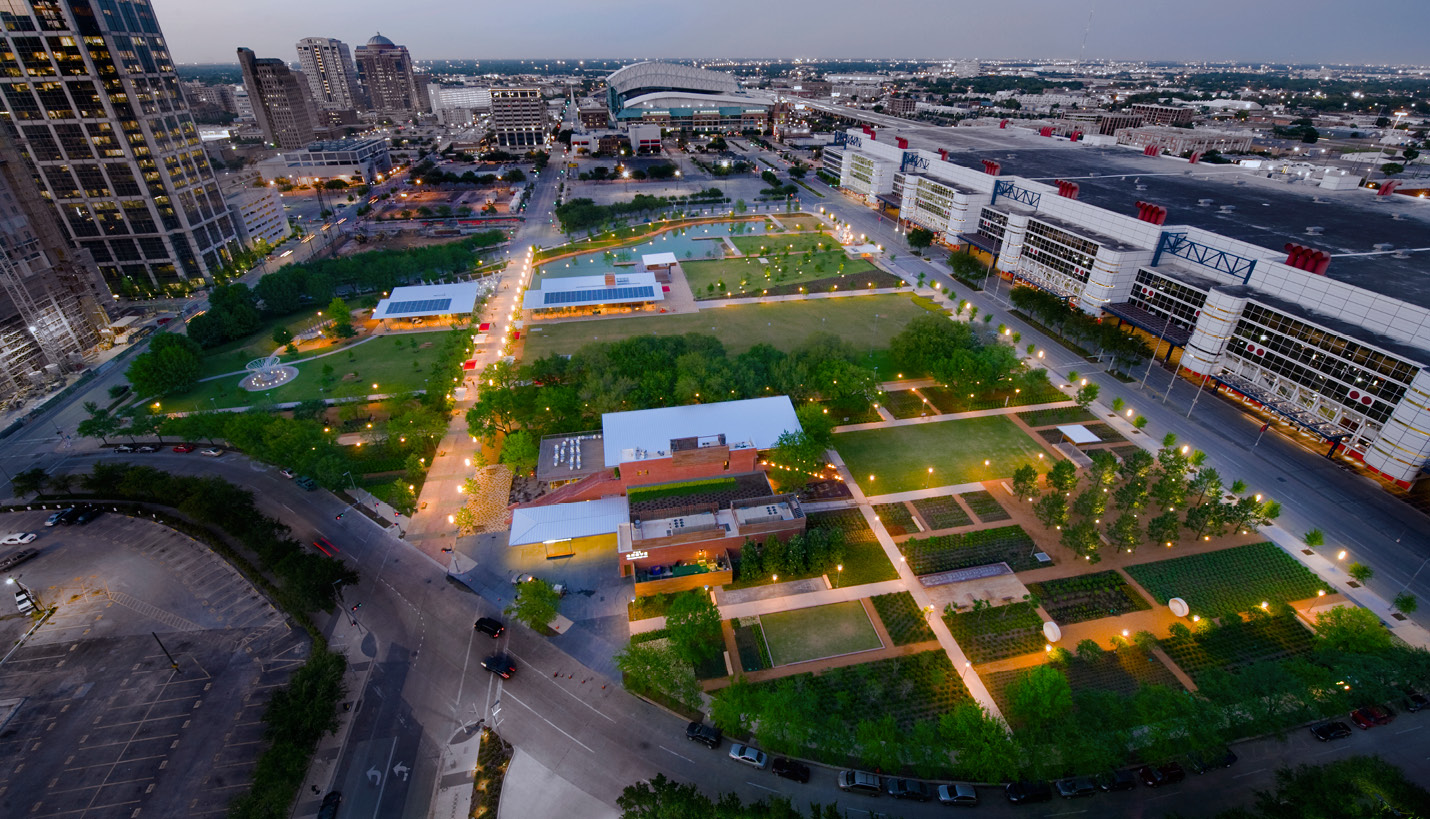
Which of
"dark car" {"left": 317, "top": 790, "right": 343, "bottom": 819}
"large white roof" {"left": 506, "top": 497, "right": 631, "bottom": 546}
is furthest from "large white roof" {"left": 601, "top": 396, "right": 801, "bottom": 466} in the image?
"dark car" {"left": 317, "top": 790, "right": 343, "bottom": 819}

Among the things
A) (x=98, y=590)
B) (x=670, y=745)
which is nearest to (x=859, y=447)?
(x=670, y=745)

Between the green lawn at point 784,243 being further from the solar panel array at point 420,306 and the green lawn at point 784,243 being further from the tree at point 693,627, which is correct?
the tree at point 693,627

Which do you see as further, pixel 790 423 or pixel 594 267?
pixel 594 267

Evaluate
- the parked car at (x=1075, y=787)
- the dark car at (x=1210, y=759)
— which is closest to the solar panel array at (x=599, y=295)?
the parked car at (x=1075, y=787)

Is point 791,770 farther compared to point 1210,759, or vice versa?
point 791,770

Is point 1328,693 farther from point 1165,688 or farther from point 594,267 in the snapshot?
point 594,267

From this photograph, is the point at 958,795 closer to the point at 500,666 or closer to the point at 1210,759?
the point at 1210,759

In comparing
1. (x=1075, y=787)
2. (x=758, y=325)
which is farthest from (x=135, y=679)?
(x=758, y=325)
